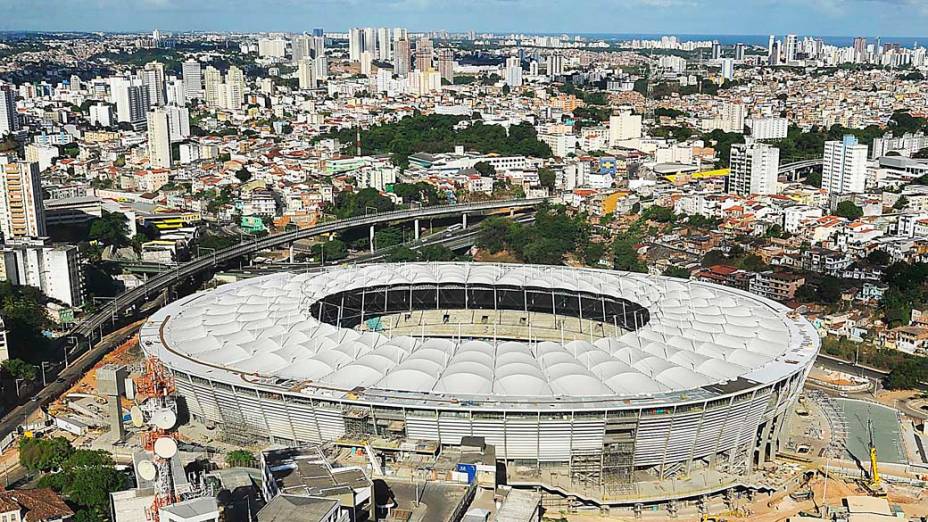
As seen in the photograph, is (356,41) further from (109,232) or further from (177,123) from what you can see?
(109,232)

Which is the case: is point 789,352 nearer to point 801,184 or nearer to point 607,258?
point 607,258

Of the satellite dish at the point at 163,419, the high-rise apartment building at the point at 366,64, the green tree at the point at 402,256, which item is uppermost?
the high-rise apartment building at the point at 366,64

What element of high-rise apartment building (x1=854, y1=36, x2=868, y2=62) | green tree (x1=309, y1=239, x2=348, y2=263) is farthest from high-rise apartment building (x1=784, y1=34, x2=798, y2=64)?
green tree (x1=309, y1=239, x2=348, y2=263)

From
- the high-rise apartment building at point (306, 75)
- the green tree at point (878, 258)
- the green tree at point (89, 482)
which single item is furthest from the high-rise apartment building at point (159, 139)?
the high-rise apartment building at point (306, 75)

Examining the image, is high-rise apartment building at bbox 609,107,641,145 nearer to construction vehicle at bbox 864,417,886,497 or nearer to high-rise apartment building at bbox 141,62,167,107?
high-rise apartment building at bbox 141,62,167,107

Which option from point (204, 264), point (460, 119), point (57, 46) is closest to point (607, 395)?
point (204, 264)

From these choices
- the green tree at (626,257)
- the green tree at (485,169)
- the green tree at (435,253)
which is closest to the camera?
the green tree at (626,257)

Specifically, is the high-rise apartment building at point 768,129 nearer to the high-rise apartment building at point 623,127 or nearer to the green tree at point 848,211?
the high-rise apartment building at point 623,127

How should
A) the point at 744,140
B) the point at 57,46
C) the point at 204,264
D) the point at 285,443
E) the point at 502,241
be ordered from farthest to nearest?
the point at 57,46 → the point at 744,140 → the point at 502,241 → the point at 204,264 → the point at 285,443

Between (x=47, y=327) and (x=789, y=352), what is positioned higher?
(x=789, y=352)
